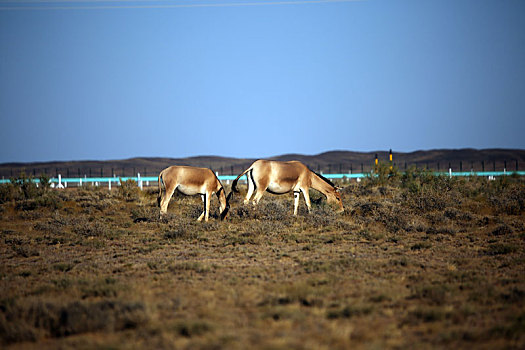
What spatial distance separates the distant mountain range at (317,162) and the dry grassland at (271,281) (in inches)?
3564

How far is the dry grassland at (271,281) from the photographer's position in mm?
5242

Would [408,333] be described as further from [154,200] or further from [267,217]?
[154,200]

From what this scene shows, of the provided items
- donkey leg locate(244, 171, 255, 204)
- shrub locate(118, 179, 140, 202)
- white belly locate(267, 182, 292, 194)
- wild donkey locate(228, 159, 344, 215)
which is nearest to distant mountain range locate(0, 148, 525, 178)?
shrub locate(118, 179, 140, 202)

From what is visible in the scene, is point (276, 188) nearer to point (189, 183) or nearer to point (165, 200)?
point (189, 183)

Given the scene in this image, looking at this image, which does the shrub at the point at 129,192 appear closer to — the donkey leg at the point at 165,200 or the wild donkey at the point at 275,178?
the donkey leg at the point at 165,200

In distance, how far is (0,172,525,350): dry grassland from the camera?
17.2 feet

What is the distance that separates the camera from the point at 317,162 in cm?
12488

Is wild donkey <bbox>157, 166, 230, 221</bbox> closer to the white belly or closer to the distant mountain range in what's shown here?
the white belly

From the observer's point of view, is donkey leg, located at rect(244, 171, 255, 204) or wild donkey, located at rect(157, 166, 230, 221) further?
donkey leg, located at rect(244, 171, 255, 204)

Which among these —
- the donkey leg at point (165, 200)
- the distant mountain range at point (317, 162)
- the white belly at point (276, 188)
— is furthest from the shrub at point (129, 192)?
the distant mountain range at point (317, 162)

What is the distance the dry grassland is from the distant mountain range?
9052 centimetres

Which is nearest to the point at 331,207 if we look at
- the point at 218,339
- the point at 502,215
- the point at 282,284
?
the point at 502,215

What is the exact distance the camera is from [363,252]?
1069 centimetres

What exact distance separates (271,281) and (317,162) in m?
118
